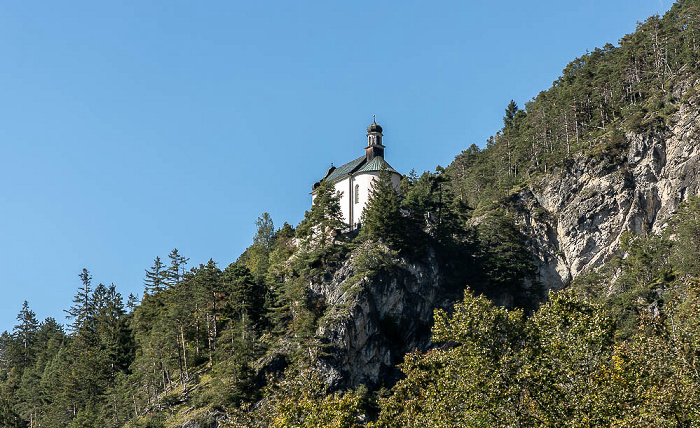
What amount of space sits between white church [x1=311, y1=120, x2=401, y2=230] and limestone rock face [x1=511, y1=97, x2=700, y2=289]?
1578 cm

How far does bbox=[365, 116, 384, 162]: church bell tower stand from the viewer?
282 feet

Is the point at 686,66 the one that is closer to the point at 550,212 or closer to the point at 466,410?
the point at 550,212

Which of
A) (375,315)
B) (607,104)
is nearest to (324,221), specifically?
(375,315)

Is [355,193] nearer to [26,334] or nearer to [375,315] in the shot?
[375,315]

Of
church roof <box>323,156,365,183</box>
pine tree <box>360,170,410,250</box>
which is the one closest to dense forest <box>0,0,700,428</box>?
pine tree <box>360,170,410,250</box>

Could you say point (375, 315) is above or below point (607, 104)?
below

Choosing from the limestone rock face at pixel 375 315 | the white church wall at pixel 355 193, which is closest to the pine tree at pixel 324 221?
the white church wall at pixel 355 193

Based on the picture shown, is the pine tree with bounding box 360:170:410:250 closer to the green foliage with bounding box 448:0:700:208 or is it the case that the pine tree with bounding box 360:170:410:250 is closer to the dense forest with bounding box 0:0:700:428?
the dense forest with bounding box 0:0:700:428

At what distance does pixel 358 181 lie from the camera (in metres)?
81.1

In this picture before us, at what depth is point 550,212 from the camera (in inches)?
3103

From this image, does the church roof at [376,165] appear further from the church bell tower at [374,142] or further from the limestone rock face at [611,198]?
the limestone rock face at [611,198]

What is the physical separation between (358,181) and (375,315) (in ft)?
61.8

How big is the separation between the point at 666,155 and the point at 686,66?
11.9 m

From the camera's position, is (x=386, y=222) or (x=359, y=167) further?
(x=359, y=167)
